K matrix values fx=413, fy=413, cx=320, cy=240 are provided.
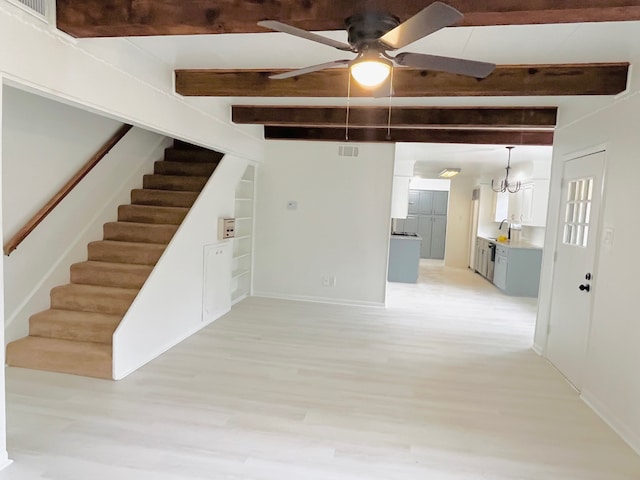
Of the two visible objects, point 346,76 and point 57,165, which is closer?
point 346,76

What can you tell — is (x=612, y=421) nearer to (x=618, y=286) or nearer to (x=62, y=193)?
(x=618, y=286)

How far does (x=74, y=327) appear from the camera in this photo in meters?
3.58

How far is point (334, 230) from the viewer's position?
5941 millimetres

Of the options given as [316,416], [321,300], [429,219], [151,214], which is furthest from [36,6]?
[429,219]

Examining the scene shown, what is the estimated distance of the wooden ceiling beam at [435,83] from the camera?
294 centimetres

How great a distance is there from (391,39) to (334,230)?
4.22 meters

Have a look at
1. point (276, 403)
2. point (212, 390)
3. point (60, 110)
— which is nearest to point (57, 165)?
point (60, 110)

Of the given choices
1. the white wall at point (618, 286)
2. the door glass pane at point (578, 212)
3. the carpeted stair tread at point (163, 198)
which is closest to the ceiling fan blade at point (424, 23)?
the white wall at point (618, 286)

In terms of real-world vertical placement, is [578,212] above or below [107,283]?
above

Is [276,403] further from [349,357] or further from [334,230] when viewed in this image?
[334,230]

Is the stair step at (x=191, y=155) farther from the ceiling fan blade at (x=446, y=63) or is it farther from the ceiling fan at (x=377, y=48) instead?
the ceiling fan blade at (x=446, y=63)

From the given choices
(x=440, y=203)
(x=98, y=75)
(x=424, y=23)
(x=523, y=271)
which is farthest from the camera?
(x=440, y=203)

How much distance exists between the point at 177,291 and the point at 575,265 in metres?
3.65

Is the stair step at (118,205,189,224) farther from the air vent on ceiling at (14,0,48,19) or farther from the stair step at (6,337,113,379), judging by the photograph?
the air vent on ceiling at (14,0,48,19)
